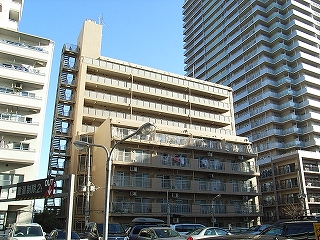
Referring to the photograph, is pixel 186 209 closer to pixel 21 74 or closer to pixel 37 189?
pixel 21 74

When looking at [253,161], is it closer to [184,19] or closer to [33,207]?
[33,207]

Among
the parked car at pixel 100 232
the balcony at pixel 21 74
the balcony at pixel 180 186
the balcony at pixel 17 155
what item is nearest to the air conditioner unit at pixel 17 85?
the balcony at pixel 21 74

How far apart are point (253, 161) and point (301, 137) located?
25.3 m

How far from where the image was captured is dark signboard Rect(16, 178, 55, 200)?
1353 centimetres

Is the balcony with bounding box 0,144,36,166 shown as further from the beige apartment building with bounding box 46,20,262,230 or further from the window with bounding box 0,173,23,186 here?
the beige apartment building with bounding box 46,20,262,230

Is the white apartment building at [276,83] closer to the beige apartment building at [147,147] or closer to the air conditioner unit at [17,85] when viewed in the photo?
the beige apartment building at [147,147]

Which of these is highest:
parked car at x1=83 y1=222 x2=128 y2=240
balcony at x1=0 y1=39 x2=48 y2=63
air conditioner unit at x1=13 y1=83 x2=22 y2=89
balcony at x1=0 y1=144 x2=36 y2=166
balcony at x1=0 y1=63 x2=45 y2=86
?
balcony at x1=0 y1=39 x2=48 y2=63

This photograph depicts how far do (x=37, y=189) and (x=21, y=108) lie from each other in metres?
22.2

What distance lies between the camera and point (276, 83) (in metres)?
67.0

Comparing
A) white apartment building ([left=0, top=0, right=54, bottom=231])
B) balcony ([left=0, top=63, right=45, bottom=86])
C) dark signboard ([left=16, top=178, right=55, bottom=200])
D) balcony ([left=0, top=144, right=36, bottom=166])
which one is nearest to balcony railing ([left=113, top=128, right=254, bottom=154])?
balcony ([left=0, top=144, right=36, bottom=166])

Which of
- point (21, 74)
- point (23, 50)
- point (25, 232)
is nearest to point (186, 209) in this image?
point (25, 232)

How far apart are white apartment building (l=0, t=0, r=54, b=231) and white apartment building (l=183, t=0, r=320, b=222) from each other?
3625 cm

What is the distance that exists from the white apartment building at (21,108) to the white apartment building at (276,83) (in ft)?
119

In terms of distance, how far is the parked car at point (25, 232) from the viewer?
55.5 feet
